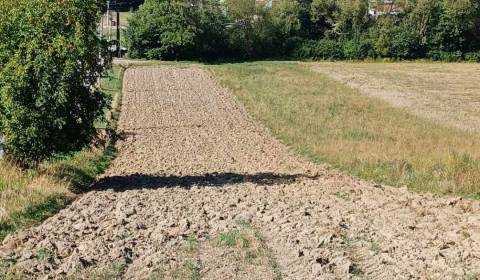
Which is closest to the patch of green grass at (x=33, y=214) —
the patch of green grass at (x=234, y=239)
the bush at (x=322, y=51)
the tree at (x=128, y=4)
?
the patch of green grass at (x=234, y=239)

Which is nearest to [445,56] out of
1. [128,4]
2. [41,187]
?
[128,4]

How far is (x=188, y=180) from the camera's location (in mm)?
19203

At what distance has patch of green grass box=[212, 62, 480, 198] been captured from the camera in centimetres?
1980

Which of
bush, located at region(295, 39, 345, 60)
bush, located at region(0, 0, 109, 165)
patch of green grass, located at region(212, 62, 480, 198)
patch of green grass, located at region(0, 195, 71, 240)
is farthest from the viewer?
bush, located at region(295, 39, 345, 60)

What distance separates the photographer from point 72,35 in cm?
1714

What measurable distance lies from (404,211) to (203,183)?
617cm

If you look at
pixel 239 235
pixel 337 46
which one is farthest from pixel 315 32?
pixel 239 235

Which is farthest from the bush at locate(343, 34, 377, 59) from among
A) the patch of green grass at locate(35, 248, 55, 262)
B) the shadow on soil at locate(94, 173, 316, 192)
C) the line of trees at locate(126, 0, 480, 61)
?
the patch of green grass at locate(35, 248, 55, 262)

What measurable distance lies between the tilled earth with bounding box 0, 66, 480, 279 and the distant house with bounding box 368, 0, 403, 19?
239ft

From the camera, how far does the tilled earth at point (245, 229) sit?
10375 mm

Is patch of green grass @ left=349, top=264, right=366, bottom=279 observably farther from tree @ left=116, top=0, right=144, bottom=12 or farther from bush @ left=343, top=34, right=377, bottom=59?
tree @ left=116, top=0, right=144, bottom=12

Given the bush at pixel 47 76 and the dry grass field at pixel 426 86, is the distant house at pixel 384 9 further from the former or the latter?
the bush at pixel 47 76

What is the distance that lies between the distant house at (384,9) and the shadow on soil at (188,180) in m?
74.4

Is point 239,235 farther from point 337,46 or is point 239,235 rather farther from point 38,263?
point 337,46
